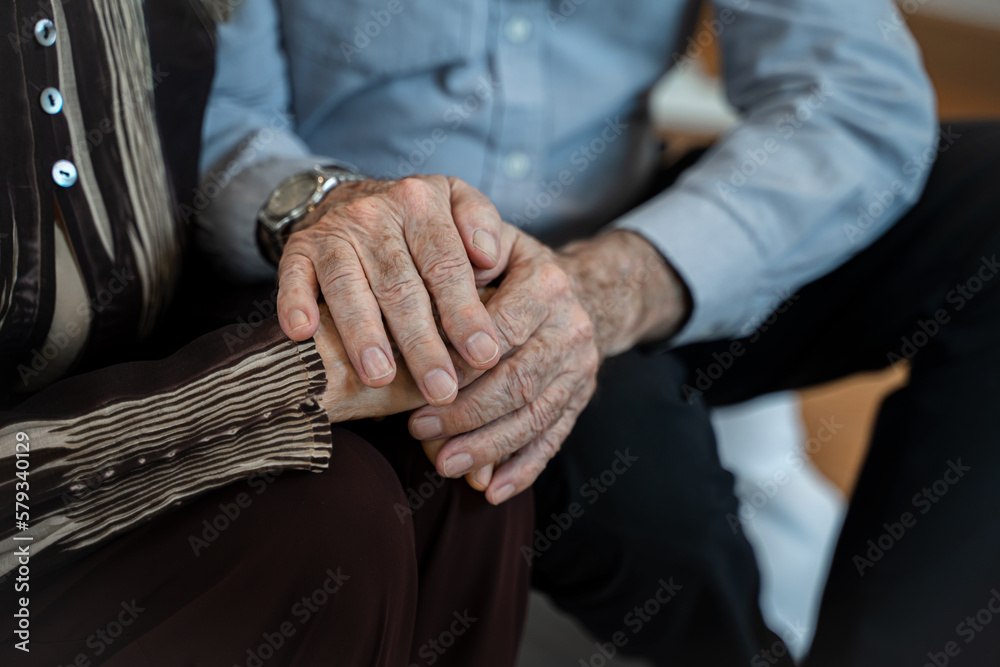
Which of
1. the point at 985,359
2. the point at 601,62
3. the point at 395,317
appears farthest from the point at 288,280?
the point at 985,359

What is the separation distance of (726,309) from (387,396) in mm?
360

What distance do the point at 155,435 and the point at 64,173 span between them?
186 mm

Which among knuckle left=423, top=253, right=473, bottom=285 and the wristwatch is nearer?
knuckle left=423, top=253, right=473, bottom=285

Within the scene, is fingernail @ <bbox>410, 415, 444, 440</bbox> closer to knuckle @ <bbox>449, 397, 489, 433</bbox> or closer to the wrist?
knuckle @ <bbox>449, 397, 489, 433</bbox>

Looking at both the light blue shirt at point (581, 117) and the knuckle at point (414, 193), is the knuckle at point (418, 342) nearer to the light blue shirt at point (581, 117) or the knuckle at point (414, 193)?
the knuckle at point (414, 193)

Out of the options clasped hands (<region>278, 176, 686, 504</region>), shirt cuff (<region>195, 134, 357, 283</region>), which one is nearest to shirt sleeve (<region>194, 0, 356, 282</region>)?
shirt cuff (<region>195, 134, 357, 283</region>)

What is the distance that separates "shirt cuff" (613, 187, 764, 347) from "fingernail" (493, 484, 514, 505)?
0.27 m

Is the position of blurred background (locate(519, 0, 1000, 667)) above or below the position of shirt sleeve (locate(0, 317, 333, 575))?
below

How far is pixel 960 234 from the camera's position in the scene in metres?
0.68

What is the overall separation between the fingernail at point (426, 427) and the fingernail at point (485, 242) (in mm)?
121

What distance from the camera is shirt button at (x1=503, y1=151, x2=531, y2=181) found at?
77 centimetres

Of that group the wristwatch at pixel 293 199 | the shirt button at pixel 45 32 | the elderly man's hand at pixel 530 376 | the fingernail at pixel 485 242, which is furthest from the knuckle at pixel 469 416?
the shirt button at pixel 45 32

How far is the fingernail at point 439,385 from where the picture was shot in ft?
1.54

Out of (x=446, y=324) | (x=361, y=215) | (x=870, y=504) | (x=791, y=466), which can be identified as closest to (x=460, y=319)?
(x=446, y=324)
